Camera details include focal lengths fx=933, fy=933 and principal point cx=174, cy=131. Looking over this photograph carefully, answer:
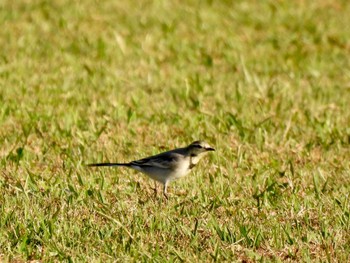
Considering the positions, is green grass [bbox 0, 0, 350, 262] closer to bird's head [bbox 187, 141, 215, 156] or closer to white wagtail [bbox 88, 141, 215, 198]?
white wagtail [bbox 88, 141, 215, 198]

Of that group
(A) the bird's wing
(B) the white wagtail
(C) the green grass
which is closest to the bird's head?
Answer: (B) the white wagtail

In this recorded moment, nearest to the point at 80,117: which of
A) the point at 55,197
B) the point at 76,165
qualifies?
the point at 76,165

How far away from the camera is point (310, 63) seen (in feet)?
42.5

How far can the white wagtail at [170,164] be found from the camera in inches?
316

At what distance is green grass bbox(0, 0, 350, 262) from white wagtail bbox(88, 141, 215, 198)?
0.64ft

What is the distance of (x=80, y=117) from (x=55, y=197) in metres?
2.57

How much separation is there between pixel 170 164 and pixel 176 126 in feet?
7.14

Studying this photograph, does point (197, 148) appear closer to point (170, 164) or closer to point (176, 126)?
point (170, 164)

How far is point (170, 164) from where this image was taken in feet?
26.3

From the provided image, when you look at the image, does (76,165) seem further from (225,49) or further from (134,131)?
(225,49)

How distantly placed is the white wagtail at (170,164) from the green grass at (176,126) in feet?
0.64

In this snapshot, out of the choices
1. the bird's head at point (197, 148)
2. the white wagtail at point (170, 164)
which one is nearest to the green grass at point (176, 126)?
the white wagtail at point (170, 164)

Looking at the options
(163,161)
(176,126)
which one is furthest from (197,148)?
(176,126)

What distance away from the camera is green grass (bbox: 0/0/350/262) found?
6.96 m
